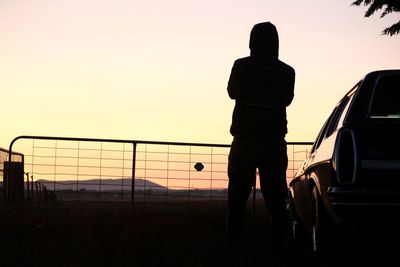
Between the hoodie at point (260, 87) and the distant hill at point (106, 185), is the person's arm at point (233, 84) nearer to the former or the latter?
A: the hoodie at point (260, 87)

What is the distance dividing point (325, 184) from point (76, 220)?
5050mm

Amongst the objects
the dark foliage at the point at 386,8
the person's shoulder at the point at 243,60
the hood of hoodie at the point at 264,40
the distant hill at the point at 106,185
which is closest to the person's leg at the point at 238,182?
the person's shoulder at the point at 243,60

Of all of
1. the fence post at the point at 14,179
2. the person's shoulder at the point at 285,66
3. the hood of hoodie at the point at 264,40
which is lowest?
the fence post at the point at 14,179

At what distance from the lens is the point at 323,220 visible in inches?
167

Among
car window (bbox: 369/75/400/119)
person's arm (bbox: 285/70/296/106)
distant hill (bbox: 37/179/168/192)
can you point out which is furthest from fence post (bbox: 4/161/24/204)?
car window (bbox: 369/75/400/119)

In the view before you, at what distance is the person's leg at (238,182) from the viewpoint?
5461mm

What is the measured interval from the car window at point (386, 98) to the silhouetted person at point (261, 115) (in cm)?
123

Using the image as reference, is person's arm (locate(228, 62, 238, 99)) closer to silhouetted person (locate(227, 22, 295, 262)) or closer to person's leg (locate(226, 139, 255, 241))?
silhouetted person (locate(227, 22, 295, 262))

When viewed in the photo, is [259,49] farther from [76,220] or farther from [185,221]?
[76,220]

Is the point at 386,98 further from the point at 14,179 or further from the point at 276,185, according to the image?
the point at 14,179

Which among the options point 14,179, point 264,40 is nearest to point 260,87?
point 264,40

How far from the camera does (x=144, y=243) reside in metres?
6.14

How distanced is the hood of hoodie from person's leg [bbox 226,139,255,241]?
816 mm

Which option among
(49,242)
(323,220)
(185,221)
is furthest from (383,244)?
(185,221)
